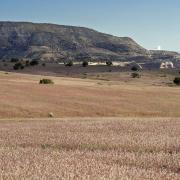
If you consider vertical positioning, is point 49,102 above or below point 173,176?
below

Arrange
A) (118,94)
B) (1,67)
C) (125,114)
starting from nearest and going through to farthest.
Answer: (125,114), (118,94), (1,67)

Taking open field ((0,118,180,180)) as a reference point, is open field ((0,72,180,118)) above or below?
below

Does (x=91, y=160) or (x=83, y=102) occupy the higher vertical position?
(x=91, y=160)

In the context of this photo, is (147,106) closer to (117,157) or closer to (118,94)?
(118,94)

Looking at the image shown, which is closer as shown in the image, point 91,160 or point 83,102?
point 91,160

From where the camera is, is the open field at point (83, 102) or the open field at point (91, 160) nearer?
the open field at point (91, 160)

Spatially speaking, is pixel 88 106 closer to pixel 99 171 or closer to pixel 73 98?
pixel 73 98

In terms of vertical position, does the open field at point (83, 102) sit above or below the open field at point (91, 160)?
below

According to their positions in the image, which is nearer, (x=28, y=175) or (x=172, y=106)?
(x=28, y=175)

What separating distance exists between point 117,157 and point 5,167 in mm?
3229

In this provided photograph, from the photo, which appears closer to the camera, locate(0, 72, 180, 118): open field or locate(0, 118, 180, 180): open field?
locate(0, 118, 180, 180): open field

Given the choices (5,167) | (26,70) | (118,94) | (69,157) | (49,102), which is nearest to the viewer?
(5,167)

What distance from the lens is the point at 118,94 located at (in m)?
60.0

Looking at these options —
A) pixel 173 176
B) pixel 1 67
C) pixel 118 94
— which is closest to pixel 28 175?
pixel 173 176
